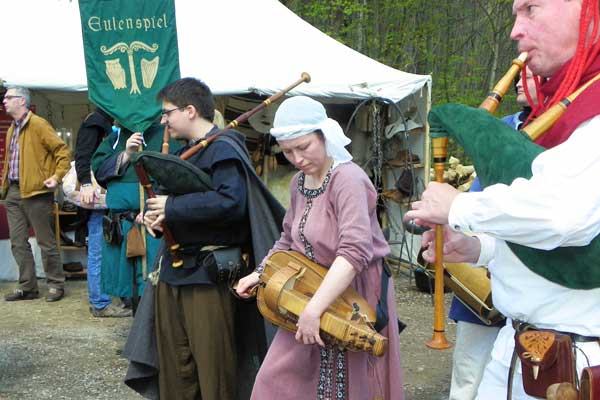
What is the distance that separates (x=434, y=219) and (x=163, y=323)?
6.45 ft

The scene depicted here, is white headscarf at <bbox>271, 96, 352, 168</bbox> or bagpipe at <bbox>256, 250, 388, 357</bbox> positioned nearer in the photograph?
bagpipe at <bbox>256, 250, 388, 357</bbox>

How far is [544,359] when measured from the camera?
5.90ft

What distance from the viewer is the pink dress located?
9.02 ft

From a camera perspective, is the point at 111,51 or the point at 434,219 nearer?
the point at 434,219

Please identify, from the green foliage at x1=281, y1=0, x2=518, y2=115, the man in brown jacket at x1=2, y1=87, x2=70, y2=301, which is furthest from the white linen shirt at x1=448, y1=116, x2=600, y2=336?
the green foliage at x1=281, y1=0, x2=518, y2=115

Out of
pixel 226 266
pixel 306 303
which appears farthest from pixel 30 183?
pixel 306 303

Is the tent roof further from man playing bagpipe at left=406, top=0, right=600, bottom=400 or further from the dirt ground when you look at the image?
man playing bagpipe at left=406, top=0, right=600, bottom=400

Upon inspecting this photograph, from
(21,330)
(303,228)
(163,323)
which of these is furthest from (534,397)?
(21,330)

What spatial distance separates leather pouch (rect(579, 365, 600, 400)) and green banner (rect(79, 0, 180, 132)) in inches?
134

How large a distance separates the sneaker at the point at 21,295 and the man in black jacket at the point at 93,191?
101 centimetres

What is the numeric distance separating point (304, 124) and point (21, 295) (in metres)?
5.52

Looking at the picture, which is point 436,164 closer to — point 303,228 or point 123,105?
point 303,228

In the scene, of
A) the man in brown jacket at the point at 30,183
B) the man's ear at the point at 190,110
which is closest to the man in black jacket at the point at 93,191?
the man in brown jacket at the point at 30,183

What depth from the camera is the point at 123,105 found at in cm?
470
